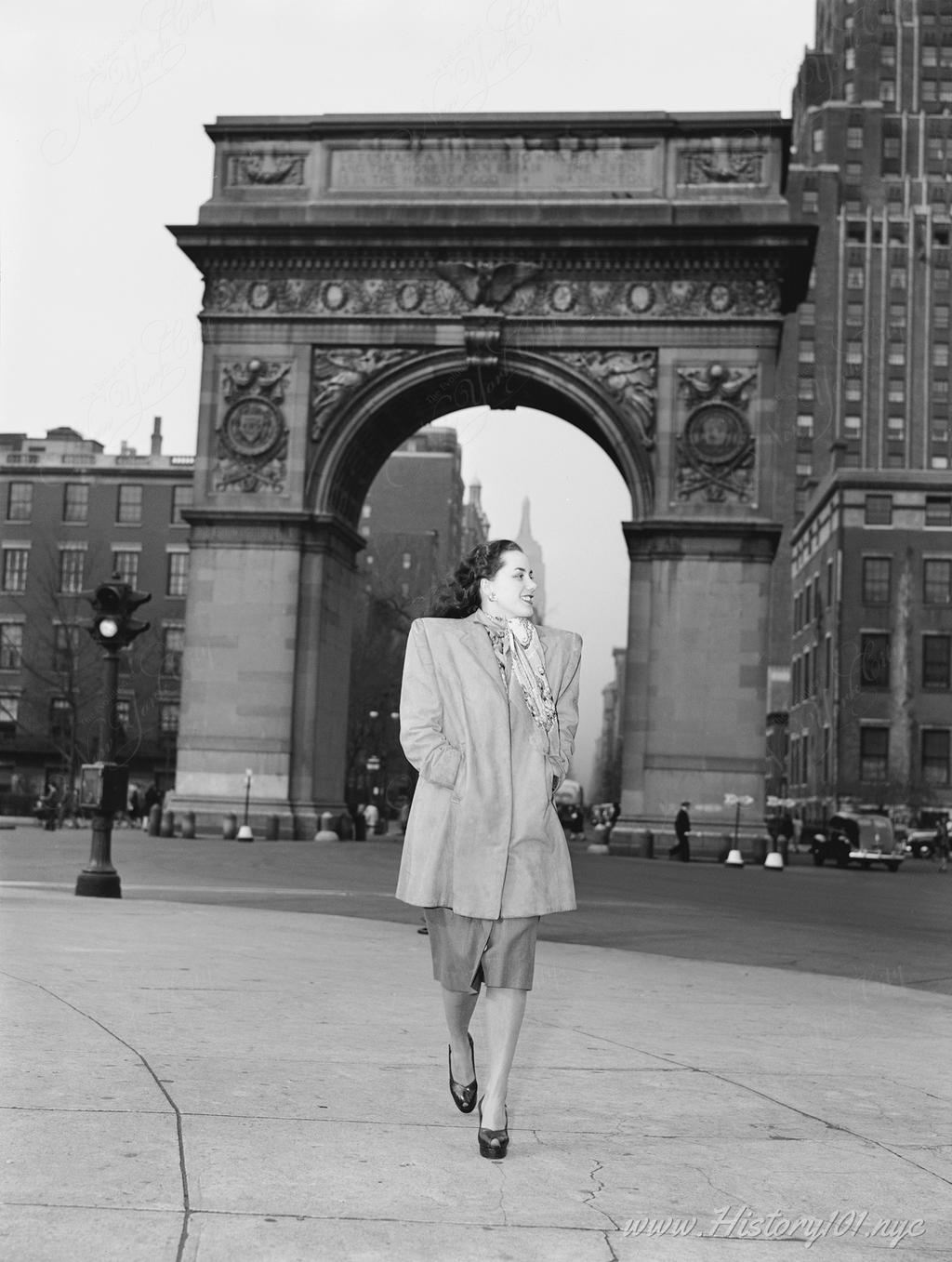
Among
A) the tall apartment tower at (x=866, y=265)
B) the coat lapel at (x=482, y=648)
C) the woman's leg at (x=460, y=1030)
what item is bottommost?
the woman's leg at (x=460, y=1030)

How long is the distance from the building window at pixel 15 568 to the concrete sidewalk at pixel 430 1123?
68585 mm

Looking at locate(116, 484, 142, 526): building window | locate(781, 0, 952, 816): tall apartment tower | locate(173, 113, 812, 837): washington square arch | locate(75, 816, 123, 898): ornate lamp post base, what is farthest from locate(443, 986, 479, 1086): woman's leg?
locate(781, 0, 952, 816): tall apartment tower

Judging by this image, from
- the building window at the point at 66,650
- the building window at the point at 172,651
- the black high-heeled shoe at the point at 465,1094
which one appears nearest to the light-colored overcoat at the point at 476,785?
the black high-heeled shoe at the point at 465,1094

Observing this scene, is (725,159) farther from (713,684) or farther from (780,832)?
(780,832)

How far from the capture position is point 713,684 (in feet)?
117

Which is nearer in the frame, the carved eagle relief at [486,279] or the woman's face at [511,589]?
the woman's face at [511,589]

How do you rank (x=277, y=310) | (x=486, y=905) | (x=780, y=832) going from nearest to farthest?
(x=486, y=905), (x=277, y=310), (x=780, y=832)

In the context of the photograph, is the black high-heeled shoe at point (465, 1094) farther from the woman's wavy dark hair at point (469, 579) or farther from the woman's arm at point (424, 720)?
the woman's wavy dark hair at point (469, 579)

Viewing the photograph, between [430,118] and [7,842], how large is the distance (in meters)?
17.8

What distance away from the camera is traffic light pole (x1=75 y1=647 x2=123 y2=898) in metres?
17.1

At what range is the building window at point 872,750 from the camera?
83.0 m

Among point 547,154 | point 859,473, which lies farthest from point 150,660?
point 547,154

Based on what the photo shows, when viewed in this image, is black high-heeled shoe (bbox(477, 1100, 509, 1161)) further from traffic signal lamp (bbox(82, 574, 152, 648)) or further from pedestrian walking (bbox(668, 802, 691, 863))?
pedestrian walking (bbox(668, 802, 691, 863))

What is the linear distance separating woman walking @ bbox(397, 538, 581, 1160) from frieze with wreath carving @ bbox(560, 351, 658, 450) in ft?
102
